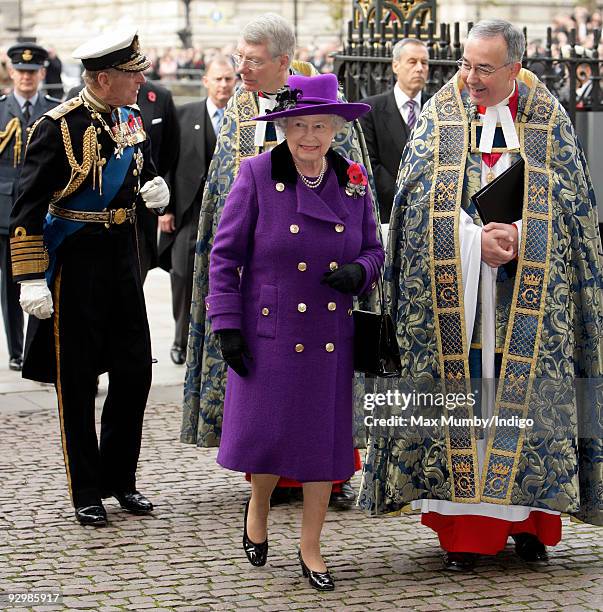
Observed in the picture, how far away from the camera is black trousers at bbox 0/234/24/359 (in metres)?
9.91

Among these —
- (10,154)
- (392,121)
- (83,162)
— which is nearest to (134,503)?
(83,162)

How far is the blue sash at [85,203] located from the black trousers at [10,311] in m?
3.76

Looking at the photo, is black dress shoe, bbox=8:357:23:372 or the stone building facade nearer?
black dress shoe, bbox=8:357:23:372

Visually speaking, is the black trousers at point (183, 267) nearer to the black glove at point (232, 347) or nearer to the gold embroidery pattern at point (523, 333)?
the gold embroidery pattern at point (523, 333)

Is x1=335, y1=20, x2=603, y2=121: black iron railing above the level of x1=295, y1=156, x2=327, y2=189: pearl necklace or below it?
above

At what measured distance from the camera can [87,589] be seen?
5332mm

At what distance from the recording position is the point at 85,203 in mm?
6168

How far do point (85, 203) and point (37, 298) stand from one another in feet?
1.45

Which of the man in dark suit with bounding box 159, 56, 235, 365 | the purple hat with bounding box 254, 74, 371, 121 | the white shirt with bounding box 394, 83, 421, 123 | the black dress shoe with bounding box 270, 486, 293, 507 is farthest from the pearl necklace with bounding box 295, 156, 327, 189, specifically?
the man in dark suit with bounding box 159, 56, 235, 365

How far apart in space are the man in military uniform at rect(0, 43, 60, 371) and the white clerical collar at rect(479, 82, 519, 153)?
4.83 metres

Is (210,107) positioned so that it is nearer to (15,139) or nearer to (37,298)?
(15,139)

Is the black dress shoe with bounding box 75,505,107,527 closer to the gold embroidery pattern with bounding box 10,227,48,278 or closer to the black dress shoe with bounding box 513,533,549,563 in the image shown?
the gold embroidery pattern with bounding box 10,227,48,278

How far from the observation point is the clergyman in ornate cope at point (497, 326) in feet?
18.2

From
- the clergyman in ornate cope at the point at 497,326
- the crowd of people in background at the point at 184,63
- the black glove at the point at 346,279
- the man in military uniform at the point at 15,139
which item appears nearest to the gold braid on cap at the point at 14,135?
the man in military uniform at the point at 15,139
